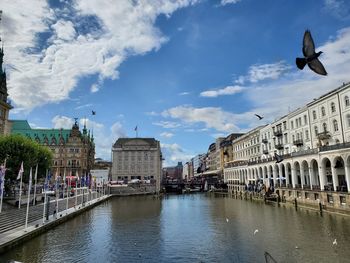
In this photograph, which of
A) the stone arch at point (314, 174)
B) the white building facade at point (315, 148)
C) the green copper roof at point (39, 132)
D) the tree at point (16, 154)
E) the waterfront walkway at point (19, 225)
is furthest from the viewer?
the green copper roof at point (39, 132)

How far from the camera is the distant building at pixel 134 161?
460ft

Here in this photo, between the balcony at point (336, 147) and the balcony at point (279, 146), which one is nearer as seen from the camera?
the balcony at point (336, 147)

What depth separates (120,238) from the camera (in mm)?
31312

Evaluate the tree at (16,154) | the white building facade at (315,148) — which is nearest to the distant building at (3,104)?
the tree at (16,154)

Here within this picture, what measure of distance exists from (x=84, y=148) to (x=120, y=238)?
9690 centimetres

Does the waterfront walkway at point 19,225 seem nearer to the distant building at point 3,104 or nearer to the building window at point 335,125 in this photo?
the distant building at point 3,104

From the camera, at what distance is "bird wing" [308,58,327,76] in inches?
396

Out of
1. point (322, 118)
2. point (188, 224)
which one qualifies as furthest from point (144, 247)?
point (322, 118)

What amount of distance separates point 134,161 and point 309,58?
135m

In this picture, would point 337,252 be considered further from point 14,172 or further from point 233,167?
point 233,167

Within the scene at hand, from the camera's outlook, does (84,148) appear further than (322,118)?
Yes

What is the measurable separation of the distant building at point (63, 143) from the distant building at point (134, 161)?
2184 centimetres

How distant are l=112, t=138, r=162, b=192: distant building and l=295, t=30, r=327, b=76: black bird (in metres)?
132

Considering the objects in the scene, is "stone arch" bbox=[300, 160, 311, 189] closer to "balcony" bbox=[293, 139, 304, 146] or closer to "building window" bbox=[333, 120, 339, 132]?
"balcony" bbox=[293, 139, 304, 146]
